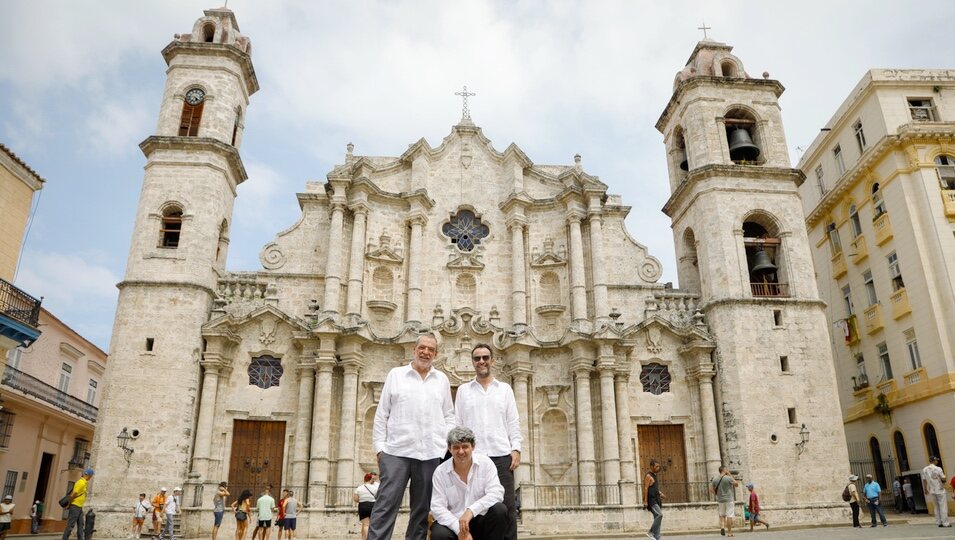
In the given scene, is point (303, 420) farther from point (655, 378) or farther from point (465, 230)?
point (655, 378)

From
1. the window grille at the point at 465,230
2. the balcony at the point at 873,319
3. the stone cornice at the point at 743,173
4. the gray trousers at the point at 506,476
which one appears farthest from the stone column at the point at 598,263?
the gray trousers at the point at 506,476

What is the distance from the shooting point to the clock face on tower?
2258 cm

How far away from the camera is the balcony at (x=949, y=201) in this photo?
22.6m

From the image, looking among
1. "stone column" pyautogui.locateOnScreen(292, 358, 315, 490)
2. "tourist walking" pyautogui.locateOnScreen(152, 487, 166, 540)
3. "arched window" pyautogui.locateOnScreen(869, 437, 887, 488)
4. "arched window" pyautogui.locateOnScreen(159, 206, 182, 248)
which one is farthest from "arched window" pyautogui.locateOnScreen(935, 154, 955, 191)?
"tourist walking" pyautogui.locateOnScreen(152, 487, 166, 540)

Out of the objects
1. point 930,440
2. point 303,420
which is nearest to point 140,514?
point 303,420

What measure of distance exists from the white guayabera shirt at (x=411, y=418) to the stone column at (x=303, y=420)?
14.2m

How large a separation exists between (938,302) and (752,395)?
747 centimetres

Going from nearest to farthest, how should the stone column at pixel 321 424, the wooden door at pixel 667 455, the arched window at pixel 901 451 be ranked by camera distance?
the stone column at pixel 321 424 → the wooden door at pixel 667 455 → the arched window at pixel 901 451

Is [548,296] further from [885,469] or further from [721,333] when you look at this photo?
[885,469]

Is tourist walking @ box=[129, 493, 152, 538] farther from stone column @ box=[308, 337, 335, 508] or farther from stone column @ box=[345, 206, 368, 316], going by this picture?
stone column @ box=[345, 206, 368, 316]

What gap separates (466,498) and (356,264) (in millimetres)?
17044

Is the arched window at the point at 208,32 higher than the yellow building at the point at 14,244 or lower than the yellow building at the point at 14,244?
higher

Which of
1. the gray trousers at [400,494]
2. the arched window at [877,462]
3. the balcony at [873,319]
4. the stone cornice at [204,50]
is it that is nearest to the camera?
the gray trousers at [400,494]

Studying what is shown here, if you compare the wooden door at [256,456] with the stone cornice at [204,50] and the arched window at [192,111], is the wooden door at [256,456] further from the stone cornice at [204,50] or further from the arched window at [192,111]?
the stone cornice at [204,50]
